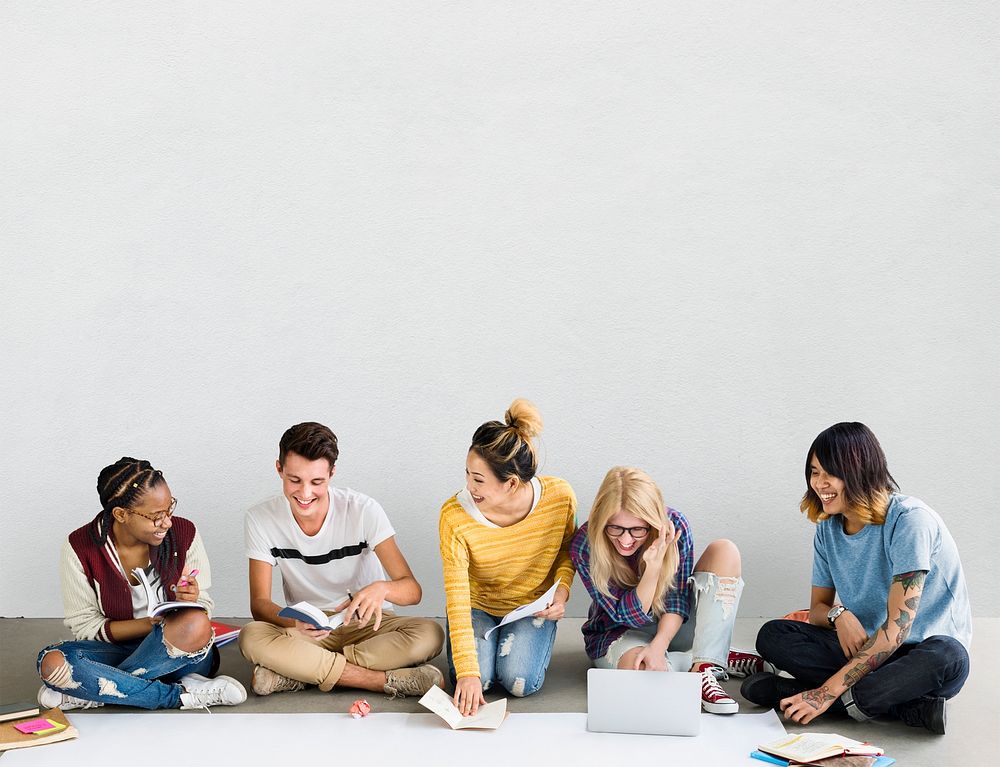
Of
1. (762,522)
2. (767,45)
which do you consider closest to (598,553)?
(762,522)

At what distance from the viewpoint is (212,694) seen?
2893 mm

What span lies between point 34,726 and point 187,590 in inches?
19.8

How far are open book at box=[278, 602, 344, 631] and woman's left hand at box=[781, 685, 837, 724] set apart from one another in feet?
4.02

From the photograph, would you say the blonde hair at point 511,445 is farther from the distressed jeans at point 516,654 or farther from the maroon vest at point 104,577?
the maroon vest at point 104,577

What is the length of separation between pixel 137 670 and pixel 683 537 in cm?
155

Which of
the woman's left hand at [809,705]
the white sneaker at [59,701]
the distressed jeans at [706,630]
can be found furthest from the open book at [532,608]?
the white sneaker at [59,701]

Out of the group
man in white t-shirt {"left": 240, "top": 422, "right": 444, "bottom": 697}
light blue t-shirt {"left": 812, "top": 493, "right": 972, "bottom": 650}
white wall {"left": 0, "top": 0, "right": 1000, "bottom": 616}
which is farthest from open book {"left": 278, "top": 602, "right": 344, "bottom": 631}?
light blue t-shirt {"left": 812, "top": 493, "right": 972, "bottom": 650}

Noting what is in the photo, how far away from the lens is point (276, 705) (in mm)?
2904

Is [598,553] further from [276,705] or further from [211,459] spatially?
[211,459]

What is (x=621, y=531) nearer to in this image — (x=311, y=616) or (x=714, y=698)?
(x=714, y=698)

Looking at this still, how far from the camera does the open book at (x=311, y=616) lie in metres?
2.84

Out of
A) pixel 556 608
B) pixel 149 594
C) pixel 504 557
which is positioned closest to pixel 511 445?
pixel 504 557

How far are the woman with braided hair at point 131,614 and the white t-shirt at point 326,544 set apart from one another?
8.8 inches

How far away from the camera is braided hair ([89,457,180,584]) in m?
2.83
